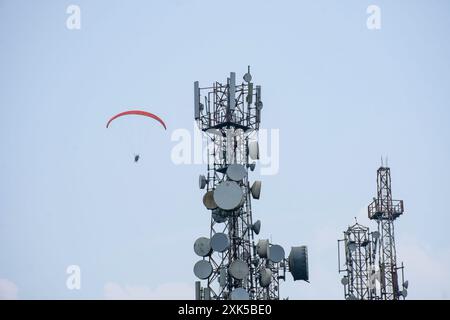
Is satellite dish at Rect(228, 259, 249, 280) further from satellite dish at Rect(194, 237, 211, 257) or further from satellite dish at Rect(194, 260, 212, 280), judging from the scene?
satellite dish at Rect(194, 237, 211, 257)

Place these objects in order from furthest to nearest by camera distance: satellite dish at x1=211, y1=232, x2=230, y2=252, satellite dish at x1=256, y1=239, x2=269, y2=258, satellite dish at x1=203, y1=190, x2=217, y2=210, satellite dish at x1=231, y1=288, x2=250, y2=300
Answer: satellite dish at x1=256, y1=239, x2=269, y2=258
satellite dish at x1=203, y1=190, x2=217, y2=210
satellite dish at x1=211, y1=232, x2=230, y2=252
satellite dish at x1=231, y1=288, x2=250, y2=300

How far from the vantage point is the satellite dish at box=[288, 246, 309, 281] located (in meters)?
52.6

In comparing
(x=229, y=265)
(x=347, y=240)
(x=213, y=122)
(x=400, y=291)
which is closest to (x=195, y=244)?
(x=229, y=265)

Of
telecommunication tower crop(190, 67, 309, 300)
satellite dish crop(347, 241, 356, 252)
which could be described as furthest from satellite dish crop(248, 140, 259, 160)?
satellite dish crop(347, 241, 356, 252)

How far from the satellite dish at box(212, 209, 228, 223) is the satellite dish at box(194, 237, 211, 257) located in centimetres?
114

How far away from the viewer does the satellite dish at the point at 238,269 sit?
41.9 meters

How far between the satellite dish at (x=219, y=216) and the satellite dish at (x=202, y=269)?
2147 mm

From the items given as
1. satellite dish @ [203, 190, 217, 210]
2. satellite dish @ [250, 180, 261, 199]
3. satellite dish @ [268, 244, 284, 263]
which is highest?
satellite dish @ [250, 180, 261, 199]

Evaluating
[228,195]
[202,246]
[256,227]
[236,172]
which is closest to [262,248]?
[256,227]

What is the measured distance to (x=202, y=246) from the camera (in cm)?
4347

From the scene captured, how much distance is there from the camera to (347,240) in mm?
75562
